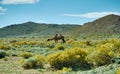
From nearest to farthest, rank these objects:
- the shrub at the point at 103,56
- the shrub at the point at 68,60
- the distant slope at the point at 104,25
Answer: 1. the shrub at the point at 103,56
2. the shrub at the point at 68,60
3. the distant slope at the point at 104,25

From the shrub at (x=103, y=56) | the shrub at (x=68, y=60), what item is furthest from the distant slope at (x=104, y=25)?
the shrub at (x=103, y=56)

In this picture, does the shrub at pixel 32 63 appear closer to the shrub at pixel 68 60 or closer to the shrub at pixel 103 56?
the shrub at pixel 68 60

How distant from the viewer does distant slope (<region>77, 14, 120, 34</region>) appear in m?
137

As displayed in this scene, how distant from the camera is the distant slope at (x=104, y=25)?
136587 mm

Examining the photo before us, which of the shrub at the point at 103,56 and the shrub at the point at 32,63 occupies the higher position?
the shrub at the point at 103,56

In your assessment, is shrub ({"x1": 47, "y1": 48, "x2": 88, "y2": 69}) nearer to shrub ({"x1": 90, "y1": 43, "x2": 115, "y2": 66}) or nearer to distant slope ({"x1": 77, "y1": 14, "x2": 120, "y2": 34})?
shrub ({"x1": 90, "y1": 43, "x2": 115, "y2": 66})

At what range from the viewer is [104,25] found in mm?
143625

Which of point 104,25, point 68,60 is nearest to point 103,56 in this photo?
point 68,60

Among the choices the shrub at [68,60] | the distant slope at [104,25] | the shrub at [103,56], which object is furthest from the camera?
the distant slope at [104,25]

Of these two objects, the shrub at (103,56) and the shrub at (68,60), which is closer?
the shrub at (103,56)

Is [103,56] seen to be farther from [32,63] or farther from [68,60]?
[32,63]

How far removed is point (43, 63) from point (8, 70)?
13.2 feet

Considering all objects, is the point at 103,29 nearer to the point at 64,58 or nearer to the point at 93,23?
the point at 93,23

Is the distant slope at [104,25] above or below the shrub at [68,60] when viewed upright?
above
